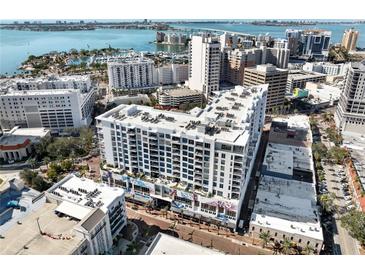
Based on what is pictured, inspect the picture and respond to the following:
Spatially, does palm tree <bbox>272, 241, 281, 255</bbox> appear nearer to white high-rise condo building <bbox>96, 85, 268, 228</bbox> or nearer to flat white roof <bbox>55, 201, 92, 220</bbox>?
white high-rise condo building <bbox>96, 85, 268, 228</bbox>

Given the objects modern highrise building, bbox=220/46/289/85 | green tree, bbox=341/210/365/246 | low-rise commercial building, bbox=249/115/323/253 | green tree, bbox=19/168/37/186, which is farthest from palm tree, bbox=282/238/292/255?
modern highrise building, bbox=220/46/289/85

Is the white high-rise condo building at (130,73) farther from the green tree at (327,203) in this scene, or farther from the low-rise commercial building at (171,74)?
the green tree at (327,203)

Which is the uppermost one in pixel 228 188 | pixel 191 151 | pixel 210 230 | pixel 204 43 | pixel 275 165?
pixel 204 43

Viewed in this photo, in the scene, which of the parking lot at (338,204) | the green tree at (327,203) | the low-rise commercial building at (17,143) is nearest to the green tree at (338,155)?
the parking lot at (338,204)

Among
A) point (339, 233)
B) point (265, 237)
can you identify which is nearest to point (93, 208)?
point (265, 237)

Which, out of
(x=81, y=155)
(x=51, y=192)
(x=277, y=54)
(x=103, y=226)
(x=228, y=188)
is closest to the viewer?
(x=103, y=226)

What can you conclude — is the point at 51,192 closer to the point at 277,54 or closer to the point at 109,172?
the point at 109,172

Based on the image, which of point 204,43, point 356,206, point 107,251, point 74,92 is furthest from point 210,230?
point 204,43
